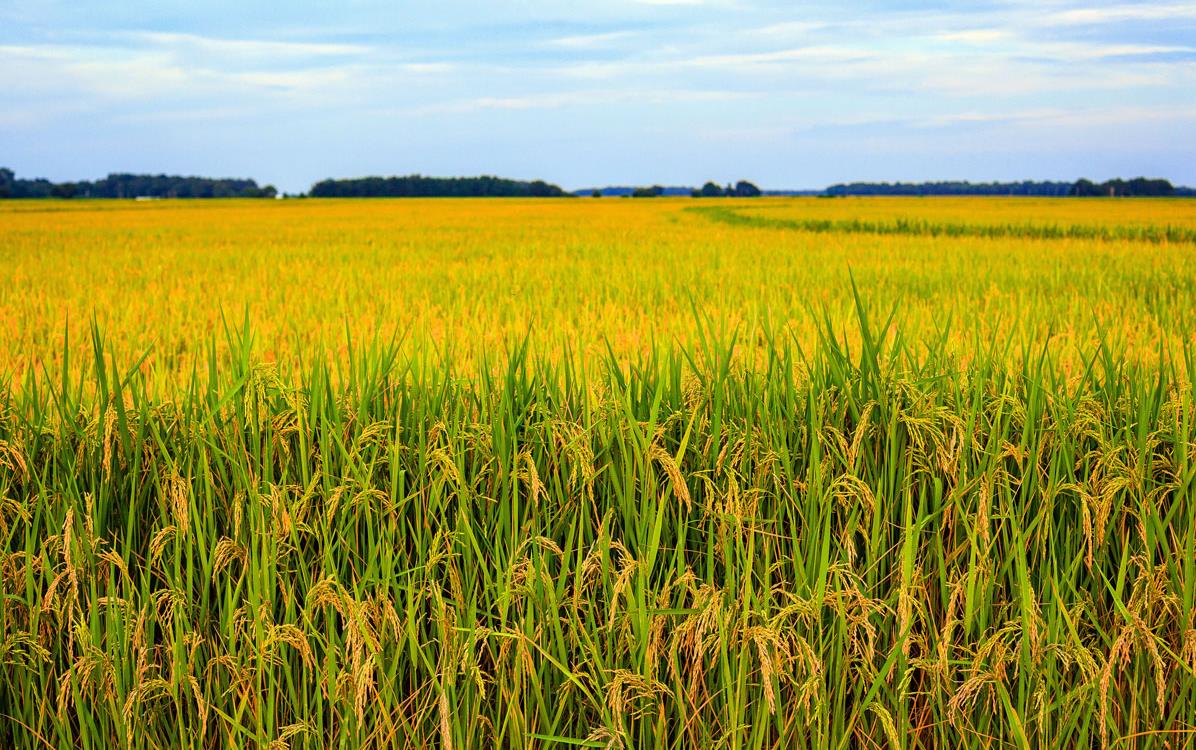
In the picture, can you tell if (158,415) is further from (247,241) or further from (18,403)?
(247,241)

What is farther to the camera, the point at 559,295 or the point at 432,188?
the point at 432,188

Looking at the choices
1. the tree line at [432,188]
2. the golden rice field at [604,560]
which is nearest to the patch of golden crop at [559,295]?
the golden rice field at [604,560]

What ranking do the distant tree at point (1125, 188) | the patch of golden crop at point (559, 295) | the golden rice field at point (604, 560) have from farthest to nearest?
the distant tree at point (1125, 188) < the patch of golden crop at point (559, 295) < the golden rice field at point (604, 560)

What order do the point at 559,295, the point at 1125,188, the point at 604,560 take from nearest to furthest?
the point at 604,560
the point at 559,295
the point at 1125,188

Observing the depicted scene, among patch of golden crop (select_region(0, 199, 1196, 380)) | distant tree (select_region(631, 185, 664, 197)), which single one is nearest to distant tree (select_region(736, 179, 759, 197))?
distant tree (select_region(631, 185, 664, 197))

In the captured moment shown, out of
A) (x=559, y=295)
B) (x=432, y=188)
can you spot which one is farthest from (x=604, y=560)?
(x=432, y=188)

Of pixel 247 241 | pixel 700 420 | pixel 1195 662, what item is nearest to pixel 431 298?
pixel 700 420

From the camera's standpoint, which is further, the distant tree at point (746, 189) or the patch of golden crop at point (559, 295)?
the distant tree at point (746, 189)

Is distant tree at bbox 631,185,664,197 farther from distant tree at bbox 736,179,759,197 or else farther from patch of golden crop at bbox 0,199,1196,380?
patch of golden crop at bbox 0,199,1196,380

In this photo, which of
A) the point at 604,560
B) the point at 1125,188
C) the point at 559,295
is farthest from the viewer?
the point at 1125,188

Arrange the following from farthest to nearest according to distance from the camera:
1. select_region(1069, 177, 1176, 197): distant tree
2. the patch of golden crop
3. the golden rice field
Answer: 1. select_region(1069, 177, 1176, 197): distant tree
2. the patch of golden crop
3. the golden rice field

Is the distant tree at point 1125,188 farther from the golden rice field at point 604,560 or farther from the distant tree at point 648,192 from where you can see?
the golden rice field at point 604,560

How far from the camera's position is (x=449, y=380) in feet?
7.43

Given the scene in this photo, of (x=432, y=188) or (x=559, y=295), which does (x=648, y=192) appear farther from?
(x=559, y=295)
